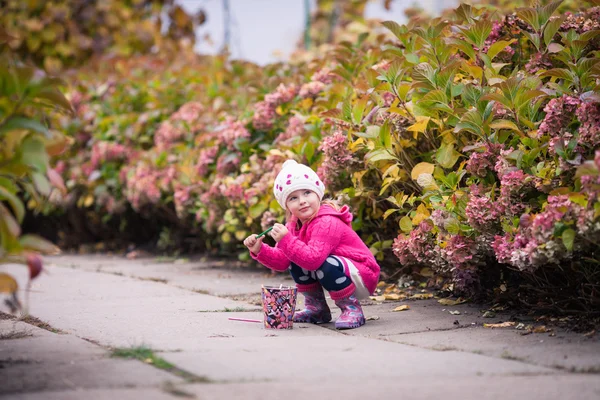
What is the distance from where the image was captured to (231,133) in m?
5.44

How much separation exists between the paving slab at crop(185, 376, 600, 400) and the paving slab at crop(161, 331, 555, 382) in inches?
2.4

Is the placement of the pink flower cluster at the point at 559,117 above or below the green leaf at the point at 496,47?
below

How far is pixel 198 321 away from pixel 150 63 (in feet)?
20.8

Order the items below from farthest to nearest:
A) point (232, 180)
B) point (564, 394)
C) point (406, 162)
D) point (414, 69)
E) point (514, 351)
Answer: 1. point (232, 180)
2. point (406, 162)
3. point (414, 69)
4. point (514, 351)
5. point (564, 394)

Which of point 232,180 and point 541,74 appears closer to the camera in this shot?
point 541,74

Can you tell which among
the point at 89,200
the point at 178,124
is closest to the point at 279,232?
the point at 178,124

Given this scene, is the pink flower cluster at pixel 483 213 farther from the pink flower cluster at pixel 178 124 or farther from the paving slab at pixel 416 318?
the pink flower cluster at pixel 178 124

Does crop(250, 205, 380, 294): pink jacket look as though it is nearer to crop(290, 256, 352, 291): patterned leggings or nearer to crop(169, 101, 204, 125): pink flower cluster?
crop(290, 256, 352, 291): patterned leggings

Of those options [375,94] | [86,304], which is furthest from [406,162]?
[86,304]

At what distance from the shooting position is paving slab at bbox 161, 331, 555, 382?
239 centimetres

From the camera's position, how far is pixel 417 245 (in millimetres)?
3619

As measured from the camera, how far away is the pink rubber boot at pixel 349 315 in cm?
334

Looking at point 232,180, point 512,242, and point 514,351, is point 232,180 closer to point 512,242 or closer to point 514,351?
point 512,242

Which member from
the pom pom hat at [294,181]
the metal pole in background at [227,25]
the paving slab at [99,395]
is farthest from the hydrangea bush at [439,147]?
the metal pole in background at [227,25]
